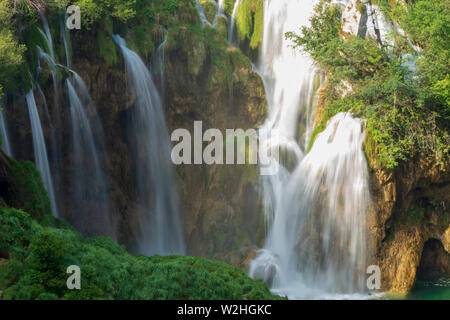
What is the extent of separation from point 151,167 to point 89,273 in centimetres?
904

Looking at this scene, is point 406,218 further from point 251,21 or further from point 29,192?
point 29,192

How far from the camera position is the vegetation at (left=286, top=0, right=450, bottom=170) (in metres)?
13.6

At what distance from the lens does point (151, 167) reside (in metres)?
15.8

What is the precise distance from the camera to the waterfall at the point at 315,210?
14117mm

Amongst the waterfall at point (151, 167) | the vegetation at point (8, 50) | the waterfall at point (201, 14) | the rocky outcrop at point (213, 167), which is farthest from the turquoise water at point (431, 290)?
the waterfall at point (201, 14)

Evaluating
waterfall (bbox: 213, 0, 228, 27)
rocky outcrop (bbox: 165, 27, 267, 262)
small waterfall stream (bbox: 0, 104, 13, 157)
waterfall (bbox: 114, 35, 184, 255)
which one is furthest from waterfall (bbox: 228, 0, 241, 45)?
small waterfall stream (bbox: 0, 104, 13, 157)

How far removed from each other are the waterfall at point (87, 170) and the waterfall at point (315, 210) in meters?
5.25

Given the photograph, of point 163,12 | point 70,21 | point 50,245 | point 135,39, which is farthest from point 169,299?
point 163,12

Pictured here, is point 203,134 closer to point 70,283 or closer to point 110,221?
point 110,221

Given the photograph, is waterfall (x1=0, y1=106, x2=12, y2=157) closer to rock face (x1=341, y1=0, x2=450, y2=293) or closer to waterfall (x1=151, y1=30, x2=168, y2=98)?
waterfall (x1=151, y1=30, x2=168, y2=98)

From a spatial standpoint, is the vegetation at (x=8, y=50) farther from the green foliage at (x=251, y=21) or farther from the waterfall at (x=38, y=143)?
the green foliage at (x=251, y=21)

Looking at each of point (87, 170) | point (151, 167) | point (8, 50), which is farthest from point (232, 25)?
point (8, 50)

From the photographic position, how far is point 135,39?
16000 millimetres

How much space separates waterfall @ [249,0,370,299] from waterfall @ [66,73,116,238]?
525 centimetres
